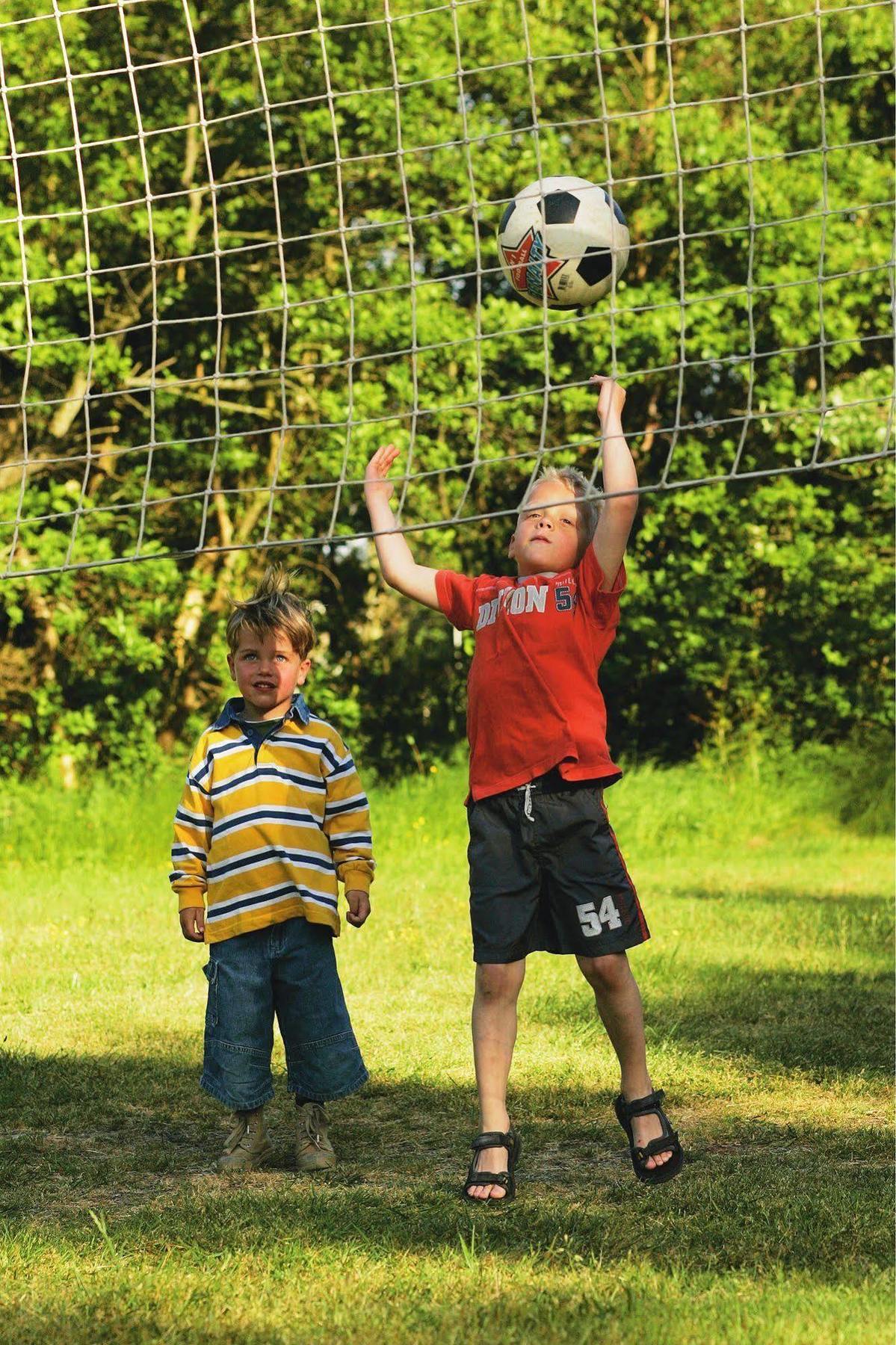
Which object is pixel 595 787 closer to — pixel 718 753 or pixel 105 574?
pixel 105 574

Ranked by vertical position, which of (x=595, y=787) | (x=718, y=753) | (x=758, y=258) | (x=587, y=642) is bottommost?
(x=718, y=753)

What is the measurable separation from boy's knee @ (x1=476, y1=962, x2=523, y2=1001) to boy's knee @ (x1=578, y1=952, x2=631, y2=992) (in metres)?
0.15

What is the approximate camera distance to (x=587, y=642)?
399 centimetres

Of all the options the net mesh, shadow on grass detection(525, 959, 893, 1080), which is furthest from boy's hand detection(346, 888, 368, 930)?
the net mesh

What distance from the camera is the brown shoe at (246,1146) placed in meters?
4.03

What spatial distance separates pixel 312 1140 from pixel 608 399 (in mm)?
1950

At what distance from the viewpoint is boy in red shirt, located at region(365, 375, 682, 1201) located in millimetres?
3830

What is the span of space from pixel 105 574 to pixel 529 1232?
32.5 ft

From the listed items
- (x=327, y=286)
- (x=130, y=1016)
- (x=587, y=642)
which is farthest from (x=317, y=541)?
(x=327, y=286)

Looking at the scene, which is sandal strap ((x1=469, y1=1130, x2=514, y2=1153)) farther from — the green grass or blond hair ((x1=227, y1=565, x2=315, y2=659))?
blond hair ((x1=227, y1=565, x2=315, y2=659))

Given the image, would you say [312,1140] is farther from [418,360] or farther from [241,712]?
[418,360]

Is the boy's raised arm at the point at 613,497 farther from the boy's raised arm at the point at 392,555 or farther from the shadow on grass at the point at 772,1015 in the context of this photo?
the shadow on grass at the point at 772,1015

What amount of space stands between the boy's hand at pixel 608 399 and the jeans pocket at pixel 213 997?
1.67m

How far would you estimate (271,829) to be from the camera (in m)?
4.21
